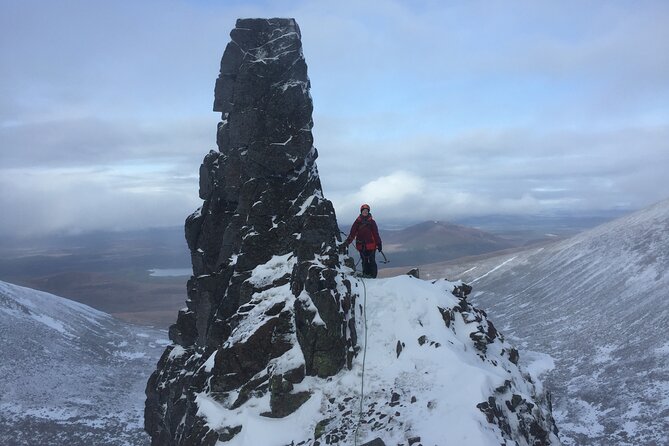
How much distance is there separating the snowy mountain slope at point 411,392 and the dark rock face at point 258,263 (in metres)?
0.64

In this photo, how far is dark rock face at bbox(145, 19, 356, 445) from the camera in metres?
22.3

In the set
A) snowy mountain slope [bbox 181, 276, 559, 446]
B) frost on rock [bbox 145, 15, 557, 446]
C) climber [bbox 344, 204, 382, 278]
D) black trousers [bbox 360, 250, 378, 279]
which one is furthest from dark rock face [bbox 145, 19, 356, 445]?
black trousers [bbox 360, 250, 378, 279]

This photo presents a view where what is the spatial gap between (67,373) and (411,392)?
71.3 meters

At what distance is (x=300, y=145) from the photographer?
30.9 m

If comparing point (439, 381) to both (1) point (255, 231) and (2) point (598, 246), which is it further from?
(2) point (598, 246)

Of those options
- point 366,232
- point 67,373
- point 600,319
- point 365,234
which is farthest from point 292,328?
point 600,319

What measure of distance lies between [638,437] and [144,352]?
8414 cm

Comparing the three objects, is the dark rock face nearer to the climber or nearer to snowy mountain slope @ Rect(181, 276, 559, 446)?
snowy mountain slope @ Rect(181, 276, 559, 446)

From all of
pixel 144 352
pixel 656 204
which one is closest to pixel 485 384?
pixel 144 352

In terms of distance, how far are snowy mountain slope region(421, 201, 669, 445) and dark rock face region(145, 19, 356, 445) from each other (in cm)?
4310

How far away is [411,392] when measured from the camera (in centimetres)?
1892

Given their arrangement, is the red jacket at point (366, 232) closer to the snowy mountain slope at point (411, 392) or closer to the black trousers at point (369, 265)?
the black trousers at point (369, 265)

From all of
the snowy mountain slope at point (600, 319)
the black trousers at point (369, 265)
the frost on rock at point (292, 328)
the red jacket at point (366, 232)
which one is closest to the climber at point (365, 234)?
the red jacket at point (366, 232)

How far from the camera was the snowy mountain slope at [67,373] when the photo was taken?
5441 centimetres
